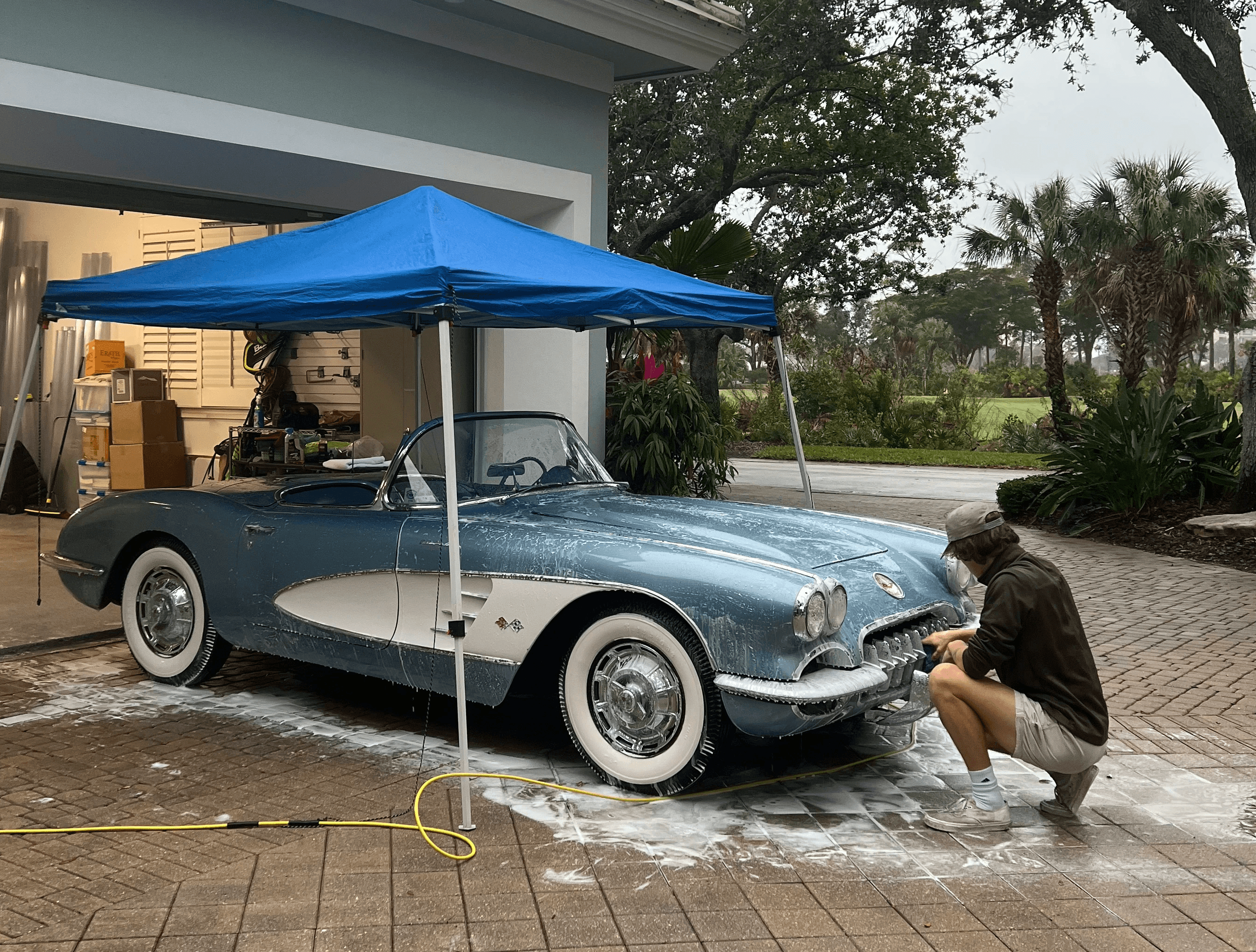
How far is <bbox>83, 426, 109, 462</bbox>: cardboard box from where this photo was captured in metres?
12.2

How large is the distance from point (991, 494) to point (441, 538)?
47.4 ft

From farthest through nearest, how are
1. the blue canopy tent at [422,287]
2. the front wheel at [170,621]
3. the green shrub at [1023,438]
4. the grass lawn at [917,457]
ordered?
the green shrub at [1023,438] < the grass lawn at [917,457] < the front wheel at [170,621] < the blue canopy tent at [422,287]

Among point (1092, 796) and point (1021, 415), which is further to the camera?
point (1021, 415)

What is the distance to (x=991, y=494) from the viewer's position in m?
17.9

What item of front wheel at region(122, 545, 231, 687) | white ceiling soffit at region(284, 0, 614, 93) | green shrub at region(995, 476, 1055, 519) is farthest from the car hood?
green shrub at region(995, 476, 1055, 519)

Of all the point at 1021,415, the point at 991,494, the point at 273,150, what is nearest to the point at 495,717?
the point at 273,150

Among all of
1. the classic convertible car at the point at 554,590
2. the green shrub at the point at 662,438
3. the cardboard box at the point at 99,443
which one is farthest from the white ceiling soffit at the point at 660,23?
the cardboard box at the point at 99,443

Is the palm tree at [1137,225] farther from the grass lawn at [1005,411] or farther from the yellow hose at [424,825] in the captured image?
the yellow hose at [424,825]

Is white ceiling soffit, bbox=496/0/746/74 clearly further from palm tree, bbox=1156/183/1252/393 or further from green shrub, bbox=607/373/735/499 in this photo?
palm tree, bbox=1156/183/1252/393

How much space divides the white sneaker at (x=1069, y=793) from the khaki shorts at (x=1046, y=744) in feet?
0.36

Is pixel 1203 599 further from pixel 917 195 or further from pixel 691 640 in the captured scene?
pixel 917 195

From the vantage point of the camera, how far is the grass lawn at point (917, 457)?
25.0 metres

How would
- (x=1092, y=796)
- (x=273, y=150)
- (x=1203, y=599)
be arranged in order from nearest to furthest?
(x=1092, y=796)
(x=273, y=150)
(x=1203, y=599)

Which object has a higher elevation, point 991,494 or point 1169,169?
point 1169,169
